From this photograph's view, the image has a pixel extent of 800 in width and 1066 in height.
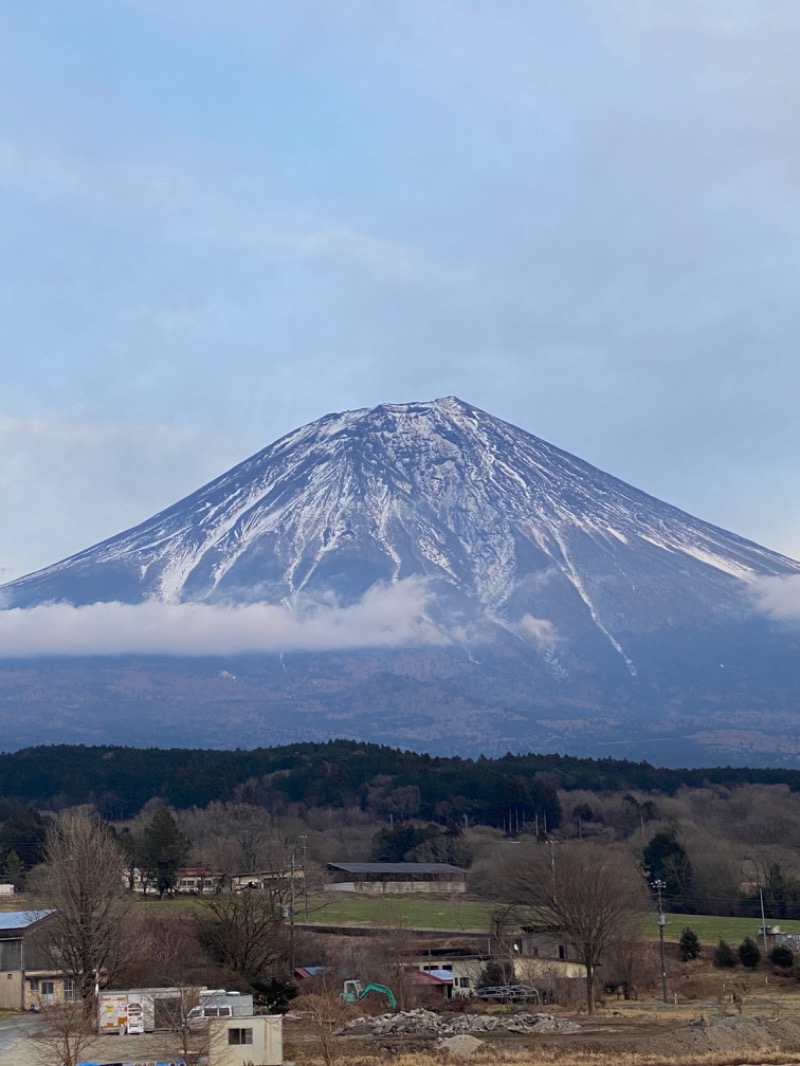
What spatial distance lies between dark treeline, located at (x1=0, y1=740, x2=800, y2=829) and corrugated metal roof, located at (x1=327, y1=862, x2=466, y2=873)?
13.1 metres

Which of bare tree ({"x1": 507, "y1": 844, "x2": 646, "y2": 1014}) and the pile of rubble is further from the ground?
bare tree ({"x1": 507, "y1": 844, "x2": 646, "y2": 1014})

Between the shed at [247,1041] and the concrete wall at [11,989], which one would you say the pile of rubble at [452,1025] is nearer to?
the shed at [247,1041]

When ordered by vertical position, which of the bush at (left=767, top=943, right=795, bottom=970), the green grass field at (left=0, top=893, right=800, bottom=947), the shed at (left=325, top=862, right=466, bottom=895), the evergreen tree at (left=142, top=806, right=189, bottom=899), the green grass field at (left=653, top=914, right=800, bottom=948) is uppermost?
the evergreen tree at (left=142, top=806, right=189, bottom=899)

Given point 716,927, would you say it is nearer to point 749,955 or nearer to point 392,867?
point 749,955

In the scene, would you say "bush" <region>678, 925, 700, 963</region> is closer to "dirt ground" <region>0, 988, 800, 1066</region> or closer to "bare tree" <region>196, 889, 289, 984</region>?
"dirt ground" <region>0, 988, 800, 1066</region>

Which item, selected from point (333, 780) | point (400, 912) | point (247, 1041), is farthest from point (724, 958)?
point (333, 780)

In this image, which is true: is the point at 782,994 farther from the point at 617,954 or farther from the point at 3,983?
the point at 3,983

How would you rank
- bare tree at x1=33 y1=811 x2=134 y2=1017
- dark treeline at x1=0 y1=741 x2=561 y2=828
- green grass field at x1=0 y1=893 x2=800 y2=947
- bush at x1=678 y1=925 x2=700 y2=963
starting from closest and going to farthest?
bare tree at x1=33 y1=811 x2=134 y2=1017 < bush at x1=678 y1=925 x2=700 y2=963 < green grass field at x1=0 y1=893 x2=800 y2=947 < dark treeline at x1=0 y1=741 x2=561 y2=828

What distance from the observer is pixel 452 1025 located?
34.4m

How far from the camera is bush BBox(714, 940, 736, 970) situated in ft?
149

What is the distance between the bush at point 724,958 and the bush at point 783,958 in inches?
46.3

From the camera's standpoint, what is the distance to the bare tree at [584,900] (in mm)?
40406

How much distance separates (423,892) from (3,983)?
28.2 m

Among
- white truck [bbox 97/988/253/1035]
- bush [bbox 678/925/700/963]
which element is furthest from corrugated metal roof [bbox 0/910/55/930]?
bush [bbox 678/925/700/963]
